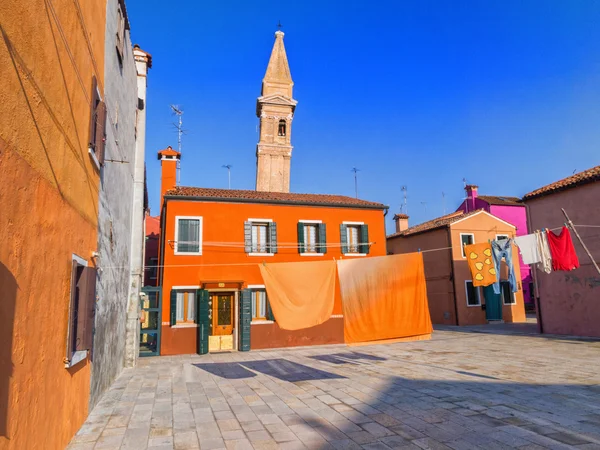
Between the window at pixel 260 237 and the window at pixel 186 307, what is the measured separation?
2.74 metres

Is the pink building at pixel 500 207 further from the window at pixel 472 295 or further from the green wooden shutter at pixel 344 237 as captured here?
the green wooden shutter at pixel 344 237

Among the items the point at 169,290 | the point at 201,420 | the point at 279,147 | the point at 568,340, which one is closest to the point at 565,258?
the point at 568,340

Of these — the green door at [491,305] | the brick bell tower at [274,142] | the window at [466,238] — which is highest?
the brick bell tower at [274,142]

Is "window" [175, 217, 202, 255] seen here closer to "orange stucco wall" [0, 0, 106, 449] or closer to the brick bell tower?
"orange stucco wall" [0, 0, 106, 449]

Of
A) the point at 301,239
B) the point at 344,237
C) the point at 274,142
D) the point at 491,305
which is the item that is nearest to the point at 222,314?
the point at 301,239

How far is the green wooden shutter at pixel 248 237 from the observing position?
51.1ft

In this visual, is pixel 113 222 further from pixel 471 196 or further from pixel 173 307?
pixel 471 196

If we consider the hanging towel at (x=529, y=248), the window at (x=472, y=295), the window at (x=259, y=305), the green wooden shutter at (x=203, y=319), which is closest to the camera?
the hanging towel at (x=529, y=248)

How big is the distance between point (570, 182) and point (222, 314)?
14280 millimetres

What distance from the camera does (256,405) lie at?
6871 mm

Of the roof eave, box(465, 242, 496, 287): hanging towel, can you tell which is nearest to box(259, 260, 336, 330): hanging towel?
the roof eave

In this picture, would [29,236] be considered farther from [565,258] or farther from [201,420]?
[565,258]

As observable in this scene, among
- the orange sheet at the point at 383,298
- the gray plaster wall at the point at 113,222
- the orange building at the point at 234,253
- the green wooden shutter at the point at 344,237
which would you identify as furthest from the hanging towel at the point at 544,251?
the gray plaster wall at the point at 113,222

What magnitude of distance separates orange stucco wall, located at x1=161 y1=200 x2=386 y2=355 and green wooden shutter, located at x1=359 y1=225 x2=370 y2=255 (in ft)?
1.18
